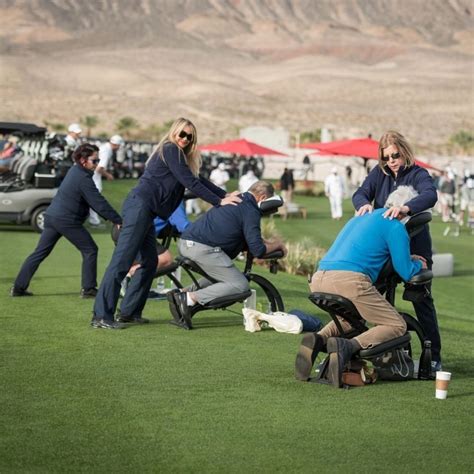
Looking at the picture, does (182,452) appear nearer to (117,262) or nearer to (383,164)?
(383,164)

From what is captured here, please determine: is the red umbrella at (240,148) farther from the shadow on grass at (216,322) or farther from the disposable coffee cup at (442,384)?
the disposable coffee cup at (442,384)

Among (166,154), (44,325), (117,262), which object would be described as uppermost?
(166,154)

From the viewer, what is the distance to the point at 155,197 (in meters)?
10.3

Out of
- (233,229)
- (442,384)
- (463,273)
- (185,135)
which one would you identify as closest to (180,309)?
(233,229)

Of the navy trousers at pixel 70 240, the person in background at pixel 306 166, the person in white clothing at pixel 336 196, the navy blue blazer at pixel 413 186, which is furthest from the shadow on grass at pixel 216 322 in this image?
the person in background at pixel 306 166

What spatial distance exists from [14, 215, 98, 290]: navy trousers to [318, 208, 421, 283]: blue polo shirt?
471 centimetres

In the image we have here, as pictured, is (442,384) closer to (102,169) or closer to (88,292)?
(88,292)

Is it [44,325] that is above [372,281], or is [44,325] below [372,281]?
below

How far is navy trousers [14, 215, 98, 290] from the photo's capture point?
484 inches

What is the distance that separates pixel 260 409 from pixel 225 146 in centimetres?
3724

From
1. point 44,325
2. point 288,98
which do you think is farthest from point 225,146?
point 288,98

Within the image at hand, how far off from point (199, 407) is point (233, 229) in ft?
9.53

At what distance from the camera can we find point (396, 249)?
316 inches

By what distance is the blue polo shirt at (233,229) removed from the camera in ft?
33.2
